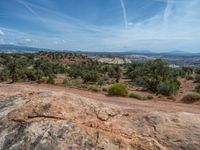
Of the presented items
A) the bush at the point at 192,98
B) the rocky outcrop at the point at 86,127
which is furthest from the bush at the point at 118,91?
the rocky outcrop at the point at 86,127

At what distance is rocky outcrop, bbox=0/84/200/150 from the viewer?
5.79m

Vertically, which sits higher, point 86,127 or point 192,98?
point 86,127

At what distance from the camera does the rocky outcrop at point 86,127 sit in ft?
19.0

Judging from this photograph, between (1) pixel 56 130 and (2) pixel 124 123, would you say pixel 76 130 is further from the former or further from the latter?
(2) pixel 124 123

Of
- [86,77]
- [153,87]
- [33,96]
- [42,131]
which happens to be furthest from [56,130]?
[86,77]

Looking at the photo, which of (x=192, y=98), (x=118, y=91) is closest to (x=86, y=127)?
(x=118, y=91)

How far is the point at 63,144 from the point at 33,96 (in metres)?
2.12

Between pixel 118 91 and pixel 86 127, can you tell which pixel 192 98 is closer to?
pixel 118 91

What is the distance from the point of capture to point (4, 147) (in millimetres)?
6184

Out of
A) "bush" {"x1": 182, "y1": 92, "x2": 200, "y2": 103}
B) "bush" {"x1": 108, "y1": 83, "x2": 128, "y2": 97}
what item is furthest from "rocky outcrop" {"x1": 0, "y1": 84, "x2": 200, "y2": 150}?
"bush" {"x1": 182, "y1": 92, "x2": 200, "y2": 103}

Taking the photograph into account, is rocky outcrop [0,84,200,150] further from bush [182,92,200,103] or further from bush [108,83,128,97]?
bush [182,92,200,103]

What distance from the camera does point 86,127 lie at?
6.12 m

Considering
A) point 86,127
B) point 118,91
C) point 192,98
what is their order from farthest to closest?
1. point 118,91
2. point 192,98
3. point 86,127

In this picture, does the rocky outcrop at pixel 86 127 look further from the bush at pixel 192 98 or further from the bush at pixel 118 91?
the bush at pixel 192 98
